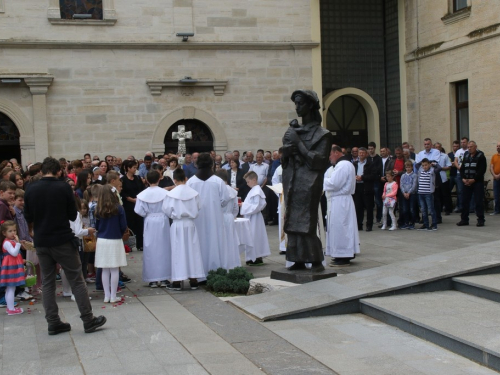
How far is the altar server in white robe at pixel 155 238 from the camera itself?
35.0 ft

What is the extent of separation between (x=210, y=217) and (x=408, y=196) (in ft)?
21.8

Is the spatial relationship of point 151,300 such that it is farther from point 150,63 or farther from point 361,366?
point 150,63

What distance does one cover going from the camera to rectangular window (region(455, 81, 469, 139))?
2098cm

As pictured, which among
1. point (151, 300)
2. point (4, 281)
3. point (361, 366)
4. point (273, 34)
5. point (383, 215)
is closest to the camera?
point (361, 366)

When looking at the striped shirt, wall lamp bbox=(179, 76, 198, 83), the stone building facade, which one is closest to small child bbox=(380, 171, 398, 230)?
the striped shirt

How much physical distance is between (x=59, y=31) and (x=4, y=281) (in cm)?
1307

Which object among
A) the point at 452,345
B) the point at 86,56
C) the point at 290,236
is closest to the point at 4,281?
the point at 290,236

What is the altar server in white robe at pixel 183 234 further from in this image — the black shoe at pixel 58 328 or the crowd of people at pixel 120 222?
the black shoe at pixel 58 328

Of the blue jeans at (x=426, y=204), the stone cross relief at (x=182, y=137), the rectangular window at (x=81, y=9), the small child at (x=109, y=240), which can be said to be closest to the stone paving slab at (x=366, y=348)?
the small child at (x=109, y=240)

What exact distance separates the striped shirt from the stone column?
10199 millimetres

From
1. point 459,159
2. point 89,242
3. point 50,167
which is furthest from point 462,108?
point 50,167

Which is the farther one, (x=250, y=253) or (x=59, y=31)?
(x=59, y=31)

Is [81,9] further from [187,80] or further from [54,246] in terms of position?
[54,246]

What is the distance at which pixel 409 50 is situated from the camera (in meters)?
23.4
